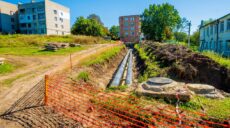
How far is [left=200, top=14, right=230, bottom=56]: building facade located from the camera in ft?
69.0

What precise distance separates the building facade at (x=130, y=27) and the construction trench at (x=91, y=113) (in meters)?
80.1

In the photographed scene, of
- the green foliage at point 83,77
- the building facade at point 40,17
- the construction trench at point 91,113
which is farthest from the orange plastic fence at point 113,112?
the building facade at point 40,17

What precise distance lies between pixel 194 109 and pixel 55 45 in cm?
1891

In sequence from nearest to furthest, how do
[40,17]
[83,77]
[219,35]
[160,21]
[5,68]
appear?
[83,77], [5,68], [219,35], [40,17], [160,21]

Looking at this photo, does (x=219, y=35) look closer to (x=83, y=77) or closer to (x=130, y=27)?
(x=83, y=77)

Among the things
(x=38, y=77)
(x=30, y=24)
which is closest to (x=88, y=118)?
(x=38, y=77)

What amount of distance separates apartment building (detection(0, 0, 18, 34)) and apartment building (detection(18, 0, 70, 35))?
2.39m


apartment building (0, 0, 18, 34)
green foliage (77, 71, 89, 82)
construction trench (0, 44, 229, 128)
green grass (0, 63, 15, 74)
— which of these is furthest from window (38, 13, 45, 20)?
construction trench (0, 44, 229, 128)

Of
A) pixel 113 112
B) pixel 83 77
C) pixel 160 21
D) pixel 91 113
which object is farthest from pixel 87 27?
pixel 113 112

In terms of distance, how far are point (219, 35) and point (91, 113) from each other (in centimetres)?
2490

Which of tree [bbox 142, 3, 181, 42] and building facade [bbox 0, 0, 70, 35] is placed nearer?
building facade [bbox 0, 0, 70, 35]

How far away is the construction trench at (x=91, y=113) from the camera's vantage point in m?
4.71

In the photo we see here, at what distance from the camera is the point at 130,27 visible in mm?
85812

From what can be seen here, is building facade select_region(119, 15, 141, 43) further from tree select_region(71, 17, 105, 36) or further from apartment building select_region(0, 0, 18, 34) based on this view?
apartment building select_region(0, 0, 18, 34)
